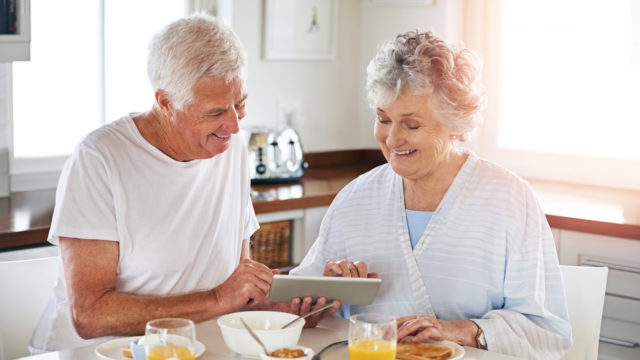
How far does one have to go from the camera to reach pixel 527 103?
3424mm

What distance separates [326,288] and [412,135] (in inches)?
16.5

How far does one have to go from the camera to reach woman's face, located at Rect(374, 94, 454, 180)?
183 centimetres

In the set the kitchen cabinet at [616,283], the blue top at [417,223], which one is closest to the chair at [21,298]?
the blue top at [417,223]

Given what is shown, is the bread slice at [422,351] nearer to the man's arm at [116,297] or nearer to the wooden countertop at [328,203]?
the man's arm at [116,297]

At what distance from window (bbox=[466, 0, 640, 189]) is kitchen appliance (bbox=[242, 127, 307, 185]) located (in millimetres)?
892

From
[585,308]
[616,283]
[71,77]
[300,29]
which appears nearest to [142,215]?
[585,308]

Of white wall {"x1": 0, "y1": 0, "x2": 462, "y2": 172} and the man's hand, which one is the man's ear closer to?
the man's hand

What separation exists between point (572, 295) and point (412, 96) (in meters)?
0.60

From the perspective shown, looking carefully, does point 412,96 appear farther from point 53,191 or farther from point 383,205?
point 53,191

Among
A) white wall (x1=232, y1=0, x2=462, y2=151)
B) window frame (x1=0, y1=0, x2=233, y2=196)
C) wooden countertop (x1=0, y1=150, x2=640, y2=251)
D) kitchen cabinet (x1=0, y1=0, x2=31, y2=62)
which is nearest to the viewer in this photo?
kitchen cabinet (x1=0, y1=0, x2=31, y2=62)

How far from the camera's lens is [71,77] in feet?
9.58

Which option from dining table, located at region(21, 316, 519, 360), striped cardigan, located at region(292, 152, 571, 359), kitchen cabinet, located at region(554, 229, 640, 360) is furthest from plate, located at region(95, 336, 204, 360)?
kitchen cabinet, located at region(554, 229, 640, 360)

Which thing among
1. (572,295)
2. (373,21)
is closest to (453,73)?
(572,295)

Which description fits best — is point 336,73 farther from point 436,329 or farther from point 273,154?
point 436,329
